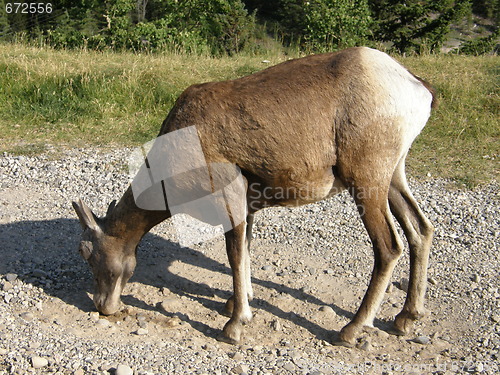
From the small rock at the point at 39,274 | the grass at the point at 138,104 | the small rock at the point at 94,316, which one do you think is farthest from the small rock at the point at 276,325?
the grass at the point at 138,104

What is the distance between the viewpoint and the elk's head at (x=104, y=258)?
18.1 feet

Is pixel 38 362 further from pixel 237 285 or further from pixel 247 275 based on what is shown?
pixel 247 275

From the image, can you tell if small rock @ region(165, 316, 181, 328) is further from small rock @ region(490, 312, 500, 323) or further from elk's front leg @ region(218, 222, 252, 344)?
small rock @ region(490, 312, 500, 323)

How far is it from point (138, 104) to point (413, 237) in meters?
7.34

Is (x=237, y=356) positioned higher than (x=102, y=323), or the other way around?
(x=237, y=356)

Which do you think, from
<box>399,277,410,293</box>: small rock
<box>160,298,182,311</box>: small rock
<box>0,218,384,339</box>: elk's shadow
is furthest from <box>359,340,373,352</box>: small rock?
<box>160,298,182,311</box>: small rock

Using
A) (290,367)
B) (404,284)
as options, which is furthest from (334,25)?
(290,367)

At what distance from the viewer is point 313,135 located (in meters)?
5.01

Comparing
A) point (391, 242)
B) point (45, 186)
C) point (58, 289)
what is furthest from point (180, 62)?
point (391, 242)

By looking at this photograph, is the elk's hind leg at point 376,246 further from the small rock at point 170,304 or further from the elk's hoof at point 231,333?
the small rock at point 170,304

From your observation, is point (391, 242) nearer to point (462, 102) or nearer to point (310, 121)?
point (310, 121)

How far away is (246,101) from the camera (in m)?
5.11

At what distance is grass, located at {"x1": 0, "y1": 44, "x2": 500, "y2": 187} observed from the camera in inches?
394

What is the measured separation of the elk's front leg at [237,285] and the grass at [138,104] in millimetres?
4799
